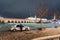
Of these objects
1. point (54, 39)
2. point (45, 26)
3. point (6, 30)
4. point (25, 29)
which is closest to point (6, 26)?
point (6, 30)

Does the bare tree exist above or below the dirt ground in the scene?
above

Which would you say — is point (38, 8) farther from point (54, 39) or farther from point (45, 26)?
point (54, 39)

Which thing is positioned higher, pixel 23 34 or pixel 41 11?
pixel 41 11

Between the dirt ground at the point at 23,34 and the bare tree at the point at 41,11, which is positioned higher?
the bare tree at the point at 41,11

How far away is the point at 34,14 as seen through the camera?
407 centimetres

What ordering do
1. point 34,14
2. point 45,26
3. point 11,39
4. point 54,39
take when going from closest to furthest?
point 54,39
point 11,39
point 34,14
point 45,26

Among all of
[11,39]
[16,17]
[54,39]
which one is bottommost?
[11,39]

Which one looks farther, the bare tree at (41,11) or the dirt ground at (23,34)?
the bare tree at (41,11)

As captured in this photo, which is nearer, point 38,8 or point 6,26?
point 6,26

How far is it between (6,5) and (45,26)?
1.46 metres

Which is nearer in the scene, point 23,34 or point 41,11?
point 23,34

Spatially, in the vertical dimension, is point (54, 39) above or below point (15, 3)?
below

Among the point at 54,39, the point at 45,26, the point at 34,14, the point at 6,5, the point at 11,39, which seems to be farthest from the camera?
the point at 45,26

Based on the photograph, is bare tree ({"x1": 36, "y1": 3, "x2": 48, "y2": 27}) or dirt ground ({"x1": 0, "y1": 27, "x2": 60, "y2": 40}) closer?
dirt ground ({"x1": 0, "y1": 27, "x2": 60, "y2": 40})
